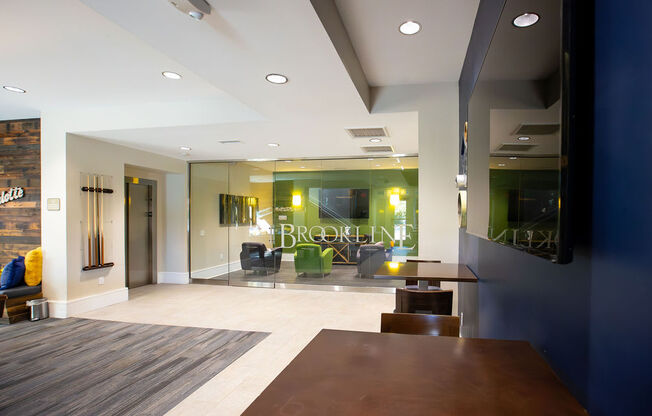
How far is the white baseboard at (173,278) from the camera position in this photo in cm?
744

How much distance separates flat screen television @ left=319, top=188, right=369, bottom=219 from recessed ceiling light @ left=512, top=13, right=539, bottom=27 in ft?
17.7

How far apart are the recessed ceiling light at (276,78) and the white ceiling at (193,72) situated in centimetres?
7

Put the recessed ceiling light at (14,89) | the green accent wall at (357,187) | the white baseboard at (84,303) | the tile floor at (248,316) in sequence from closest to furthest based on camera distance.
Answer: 1. the tile floor at (248,316)
2. the recessed ceiling light at (14,89)
3. the white baseboard at (84,303)
4. the green accent wall at (357,187)

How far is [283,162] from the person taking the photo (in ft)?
23.2

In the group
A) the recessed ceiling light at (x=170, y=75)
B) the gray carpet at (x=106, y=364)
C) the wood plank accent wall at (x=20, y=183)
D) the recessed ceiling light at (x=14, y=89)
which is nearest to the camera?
the gray carpet at (x=106, y=364)

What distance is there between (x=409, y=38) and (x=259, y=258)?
5.44 m

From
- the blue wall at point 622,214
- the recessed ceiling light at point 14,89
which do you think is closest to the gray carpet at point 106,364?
the blue wall at point 622,214

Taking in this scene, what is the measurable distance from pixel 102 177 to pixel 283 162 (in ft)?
10.2

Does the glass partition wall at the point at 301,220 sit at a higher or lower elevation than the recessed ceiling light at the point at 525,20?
lower

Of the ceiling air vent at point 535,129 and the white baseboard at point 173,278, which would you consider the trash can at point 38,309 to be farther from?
the ceiling air vent at point 535,129

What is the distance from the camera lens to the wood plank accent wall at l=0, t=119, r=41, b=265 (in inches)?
205

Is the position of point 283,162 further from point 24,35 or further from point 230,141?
point 24,35

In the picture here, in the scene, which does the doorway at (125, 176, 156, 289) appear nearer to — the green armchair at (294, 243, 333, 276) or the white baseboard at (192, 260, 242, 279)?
the white baseboard at (192, 260, 242, 279)

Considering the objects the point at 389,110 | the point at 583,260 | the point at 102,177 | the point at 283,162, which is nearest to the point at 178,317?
the point at 102,177
